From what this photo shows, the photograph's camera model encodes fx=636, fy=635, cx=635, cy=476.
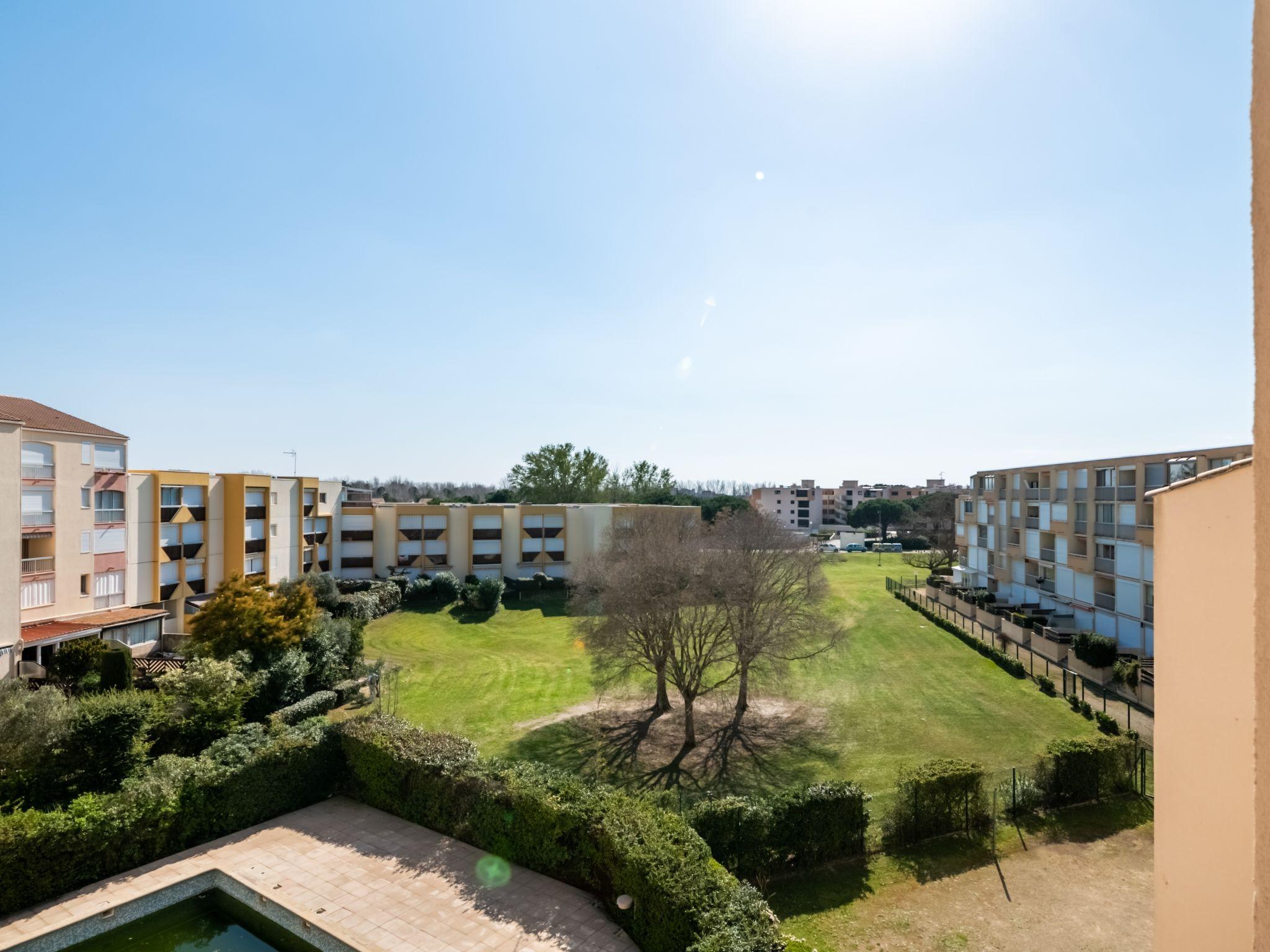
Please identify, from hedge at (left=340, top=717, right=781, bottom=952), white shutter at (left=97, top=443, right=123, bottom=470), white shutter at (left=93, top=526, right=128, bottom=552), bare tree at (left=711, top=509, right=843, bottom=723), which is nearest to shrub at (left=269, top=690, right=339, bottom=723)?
hedge at (left=340, top=717, right=781, bottom=952)

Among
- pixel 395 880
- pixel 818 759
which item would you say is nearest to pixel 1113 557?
pixel 818 759

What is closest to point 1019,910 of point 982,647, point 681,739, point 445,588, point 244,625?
point 681,739

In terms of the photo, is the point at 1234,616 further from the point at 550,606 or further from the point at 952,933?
the point at 550,606

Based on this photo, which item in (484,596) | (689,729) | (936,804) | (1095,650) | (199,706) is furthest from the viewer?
(484,596)

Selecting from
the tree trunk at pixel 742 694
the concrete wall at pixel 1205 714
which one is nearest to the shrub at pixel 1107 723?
the tree trunk at pixel 742 694

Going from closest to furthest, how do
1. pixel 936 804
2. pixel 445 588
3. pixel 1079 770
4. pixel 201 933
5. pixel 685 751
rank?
pixel 201 933, pixel 936 804, pixel 1079 770, pixel 685 751, pixel 445 588

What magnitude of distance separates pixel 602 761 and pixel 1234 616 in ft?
59.4

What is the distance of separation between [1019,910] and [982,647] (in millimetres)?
21882

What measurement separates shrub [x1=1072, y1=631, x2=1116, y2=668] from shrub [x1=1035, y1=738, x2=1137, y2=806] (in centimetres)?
1164

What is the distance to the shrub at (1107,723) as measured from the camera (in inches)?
837

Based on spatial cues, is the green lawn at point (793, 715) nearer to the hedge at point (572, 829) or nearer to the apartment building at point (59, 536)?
the hedge at point (572, 829)

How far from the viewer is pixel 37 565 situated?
24438mm

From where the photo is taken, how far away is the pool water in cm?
1141

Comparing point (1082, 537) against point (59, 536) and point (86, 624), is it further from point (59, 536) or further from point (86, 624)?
point (59, 536)
